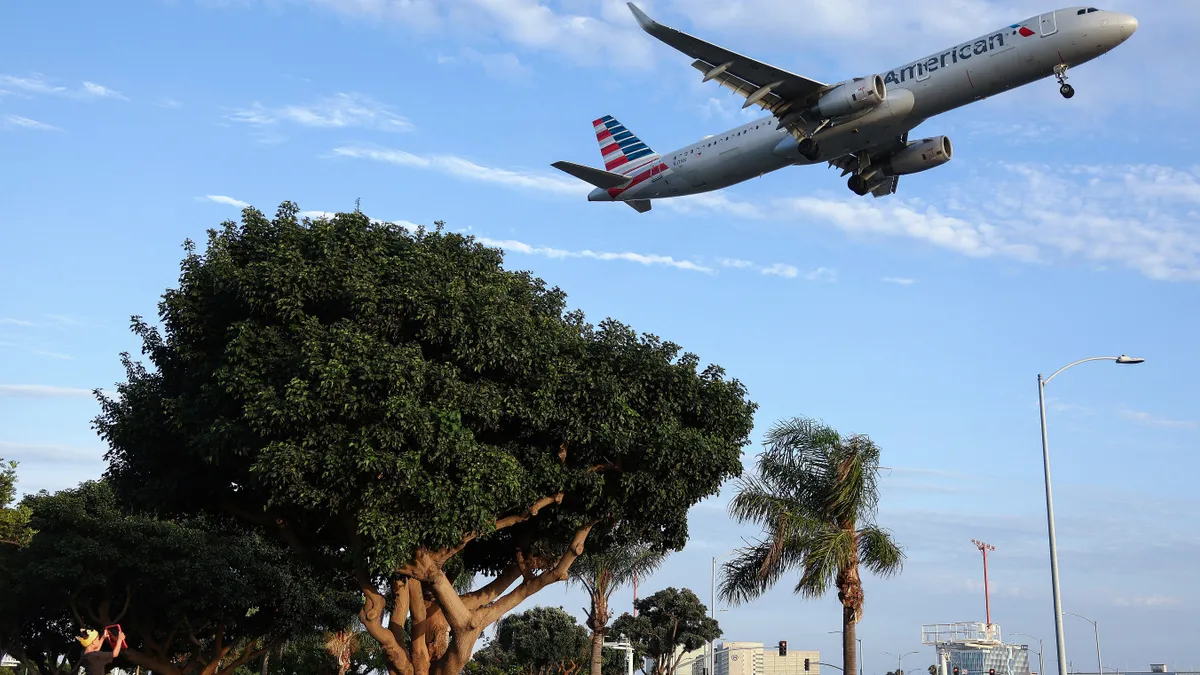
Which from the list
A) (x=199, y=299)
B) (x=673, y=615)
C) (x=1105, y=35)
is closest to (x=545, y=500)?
(x=199, y=299)

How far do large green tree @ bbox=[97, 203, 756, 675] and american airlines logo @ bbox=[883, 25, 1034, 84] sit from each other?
12.5 m

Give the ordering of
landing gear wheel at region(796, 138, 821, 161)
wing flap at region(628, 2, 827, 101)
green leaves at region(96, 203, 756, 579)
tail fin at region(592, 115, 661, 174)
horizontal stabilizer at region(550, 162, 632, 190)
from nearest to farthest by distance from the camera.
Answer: green leaves at region(96, 203, 756, 579), wing flap at region(628, 2, 827, 101), landing gear wheel at region(796, 138, 821, 161), horizontal stabilizer at region(550, 162, 632, 190), tail fin at region(592, 115, 661, 174)

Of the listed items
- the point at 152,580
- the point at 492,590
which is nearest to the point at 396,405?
the point at 492,590

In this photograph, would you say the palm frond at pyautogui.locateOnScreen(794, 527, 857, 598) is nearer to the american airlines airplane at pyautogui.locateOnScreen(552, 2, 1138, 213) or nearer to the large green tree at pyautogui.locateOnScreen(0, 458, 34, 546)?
the american airlines airplane at pyautogui.locateOnScreen(552, 2, 1138, 213)

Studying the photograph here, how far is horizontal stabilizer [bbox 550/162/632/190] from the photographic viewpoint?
140ft

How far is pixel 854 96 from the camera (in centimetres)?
3350

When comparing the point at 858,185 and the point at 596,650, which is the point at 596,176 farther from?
the point at 596,650

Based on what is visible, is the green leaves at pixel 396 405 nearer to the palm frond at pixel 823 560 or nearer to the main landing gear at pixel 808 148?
the palm frond at pixel 823 560

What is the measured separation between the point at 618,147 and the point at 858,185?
1264cm

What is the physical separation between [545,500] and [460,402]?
13.8ft

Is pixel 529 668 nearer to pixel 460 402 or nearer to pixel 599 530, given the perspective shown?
pixel 599 530

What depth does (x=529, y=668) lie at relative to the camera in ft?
237

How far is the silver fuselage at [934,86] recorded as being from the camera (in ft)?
103

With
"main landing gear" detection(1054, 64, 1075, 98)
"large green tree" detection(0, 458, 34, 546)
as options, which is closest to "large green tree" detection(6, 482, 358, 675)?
"large green tree" detection(0, 458, 34, 546)
